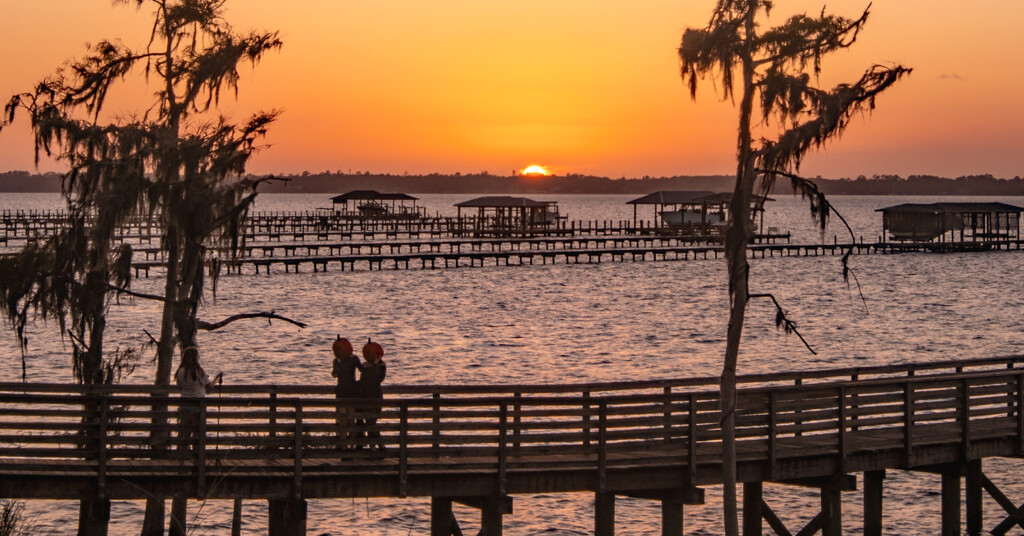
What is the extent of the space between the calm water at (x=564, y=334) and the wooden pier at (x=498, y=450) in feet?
21.9

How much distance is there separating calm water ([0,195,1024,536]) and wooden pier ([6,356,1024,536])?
6.69m

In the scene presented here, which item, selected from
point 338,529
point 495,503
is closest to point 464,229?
point 338,529

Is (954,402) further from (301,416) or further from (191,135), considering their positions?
(191,135)

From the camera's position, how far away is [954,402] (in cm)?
1823

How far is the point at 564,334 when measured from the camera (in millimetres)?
60500

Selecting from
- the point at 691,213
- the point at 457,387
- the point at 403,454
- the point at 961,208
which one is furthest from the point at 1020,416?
the point at 691,213

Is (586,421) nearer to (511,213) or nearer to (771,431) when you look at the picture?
(771,431)

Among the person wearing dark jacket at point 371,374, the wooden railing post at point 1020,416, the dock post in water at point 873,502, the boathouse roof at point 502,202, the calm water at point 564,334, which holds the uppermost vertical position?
the boathouse roof at point 502,202

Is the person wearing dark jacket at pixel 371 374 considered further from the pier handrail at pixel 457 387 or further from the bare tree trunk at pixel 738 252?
the bare tree trunk at pixel 738 252

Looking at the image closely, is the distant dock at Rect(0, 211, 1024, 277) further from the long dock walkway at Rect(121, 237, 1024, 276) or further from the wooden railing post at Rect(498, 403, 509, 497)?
the wooden railing post at Rect(498, 403, 509, 497)

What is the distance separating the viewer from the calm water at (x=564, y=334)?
25.5 meters

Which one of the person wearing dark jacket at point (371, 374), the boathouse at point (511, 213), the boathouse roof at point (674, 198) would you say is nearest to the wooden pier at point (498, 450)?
the person wearing dark jacket at point (371, 374)

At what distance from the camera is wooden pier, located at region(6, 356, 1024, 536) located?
14484 millimetres

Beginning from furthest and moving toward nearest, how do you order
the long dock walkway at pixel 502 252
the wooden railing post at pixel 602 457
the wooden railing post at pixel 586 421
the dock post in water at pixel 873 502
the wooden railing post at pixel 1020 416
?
the long dock walkway at pixel 502 252 < the dock post in water at pixel 873 502 < the wooden railing post at pixel 1020 416 < the wooden railing post at pixel 586 421 < the wooden railing post at pixel 602 457
